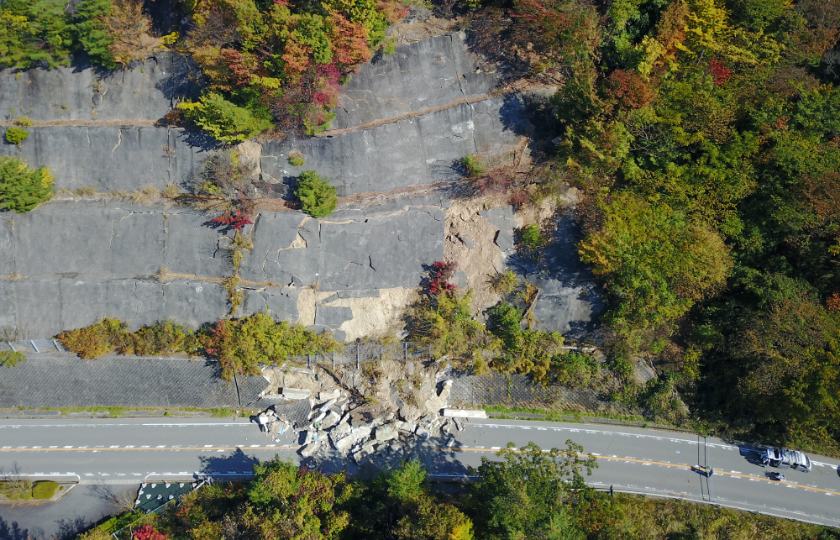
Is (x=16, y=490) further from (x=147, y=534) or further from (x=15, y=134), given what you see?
(x=15, y=134)

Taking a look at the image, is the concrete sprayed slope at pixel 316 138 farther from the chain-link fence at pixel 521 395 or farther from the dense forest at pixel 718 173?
the chain-link fence at pixel 521 395

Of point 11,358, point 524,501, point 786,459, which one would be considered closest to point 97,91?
point 11,358

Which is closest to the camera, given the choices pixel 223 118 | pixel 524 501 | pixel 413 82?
pixel 524 501

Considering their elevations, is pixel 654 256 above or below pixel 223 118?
below

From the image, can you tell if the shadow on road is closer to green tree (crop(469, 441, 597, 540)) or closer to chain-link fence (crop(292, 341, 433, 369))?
chain-link fence (crop(292, 341, 433, 369))

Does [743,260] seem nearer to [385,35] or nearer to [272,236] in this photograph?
[385,35]

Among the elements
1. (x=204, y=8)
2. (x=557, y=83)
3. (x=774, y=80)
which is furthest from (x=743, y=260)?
(x=204, y=8)

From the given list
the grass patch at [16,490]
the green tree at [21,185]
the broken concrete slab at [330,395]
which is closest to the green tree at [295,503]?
the broken concrete slab at [330,395]
